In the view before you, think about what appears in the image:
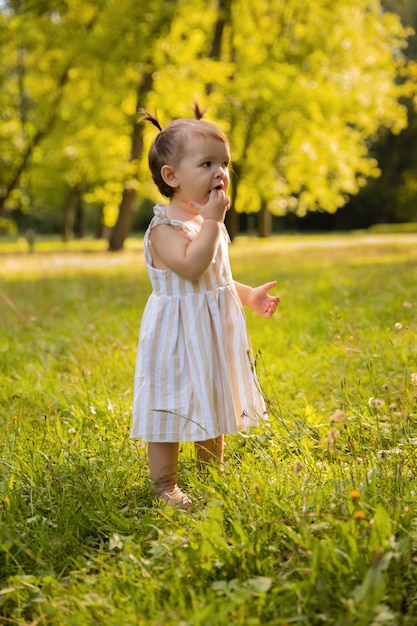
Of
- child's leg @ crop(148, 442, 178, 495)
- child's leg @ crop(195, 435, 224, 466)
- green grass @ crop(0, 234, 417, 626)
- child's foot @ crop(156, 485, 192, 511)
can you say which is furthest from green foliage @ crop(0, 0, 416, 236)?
child's foot @ crop(156, 485, 192, 511)

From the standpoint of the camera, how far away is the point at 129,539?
228cm

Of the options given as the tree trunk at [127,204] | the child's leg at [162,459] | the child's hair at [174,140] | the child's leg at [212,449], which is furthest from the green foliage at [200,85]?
the child's leg at [162,459]

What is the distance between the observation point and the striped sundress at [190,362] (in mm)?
2879

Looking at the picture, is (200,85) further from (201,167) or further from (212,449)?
(212,449)

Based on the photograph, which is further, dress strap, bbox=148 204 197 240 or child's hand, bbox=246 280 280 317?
child's hand, bbox=246 280 280 317

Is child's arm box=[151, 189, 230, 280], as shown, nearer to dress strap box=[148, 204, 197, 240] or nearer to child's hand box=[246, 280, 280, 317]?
dress strap box=[148, 204, 197, 240]

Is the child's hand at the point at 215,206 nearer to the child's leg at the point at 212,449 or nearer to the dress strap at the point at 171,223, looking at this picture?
the dress strap at the point at 171,223

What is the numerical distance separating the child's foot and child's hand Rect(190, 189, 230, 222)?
106 centimetres

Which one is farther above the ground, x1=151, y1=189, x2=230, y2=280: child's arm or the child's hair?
the child's hair

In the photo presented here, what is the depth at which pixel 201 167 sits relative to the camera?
9.50 feet

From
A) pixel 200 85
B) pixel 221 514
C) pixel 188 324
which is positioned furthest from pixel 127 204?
pixel 221 514

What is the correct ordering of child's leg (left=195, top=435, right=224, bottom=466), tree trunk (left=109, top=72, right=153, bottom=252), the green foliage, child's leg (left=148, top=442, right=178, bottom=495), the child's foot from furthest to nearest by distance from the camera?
tree trunk (left=109, top=72, right=153, bottom=252)
the green foliage
child's leg (left=195, top=435, right=224, bottom=466)
child's leg (left=148, top=442, right=178, bottom=495)
the child's foot

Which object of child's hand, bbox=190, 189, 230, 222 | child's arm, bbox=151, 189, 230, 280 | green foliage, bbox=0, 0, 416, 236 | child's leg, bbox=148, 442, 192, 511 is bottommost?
child's leg, bbox=148, 442, 192, 511

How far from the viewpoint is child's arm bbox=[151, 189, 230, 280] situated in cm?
281
